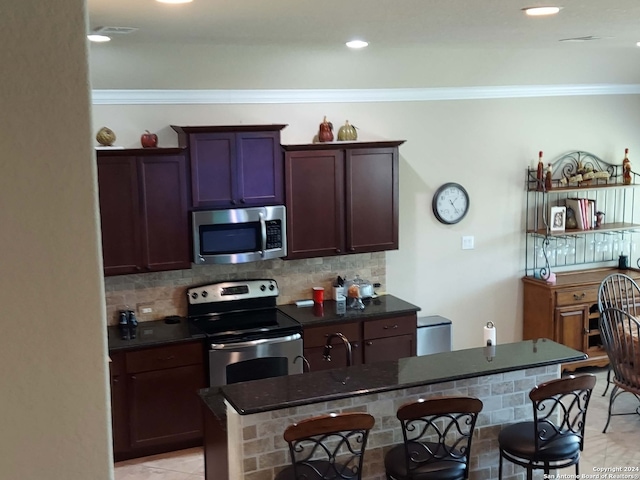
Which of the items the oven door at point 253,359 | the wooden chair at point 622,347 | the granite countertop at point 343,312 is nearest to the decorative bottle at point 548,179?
the wooden chair at point 622,347

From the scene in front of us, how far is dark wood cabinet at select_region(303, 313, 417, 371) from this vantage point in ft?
17.3

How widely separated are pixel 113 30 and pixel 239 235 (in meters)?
1.94

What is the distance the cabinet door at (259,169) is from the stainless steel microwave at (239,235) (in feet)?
0.29

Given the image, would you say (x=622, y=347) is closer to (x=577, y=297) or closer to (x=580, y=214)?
(x=577, y=297)

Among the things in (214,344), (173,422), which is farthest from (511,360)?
(173,422)

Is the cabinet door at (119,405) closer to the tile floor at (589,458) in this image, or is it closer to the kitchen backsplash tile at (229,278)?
the tile floor at (589,458)

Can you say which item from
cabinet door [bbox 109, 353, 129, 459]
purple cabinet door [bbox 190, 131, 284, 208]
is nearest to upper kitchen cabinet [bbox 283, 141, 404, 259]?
purple cabinet door [bbox 190, 131, 284, 208]

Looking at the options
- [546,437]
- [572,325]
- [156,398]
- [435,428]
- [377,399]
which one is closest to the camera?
[435,428]

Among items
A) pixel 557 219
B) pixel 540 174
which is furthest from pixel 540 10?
pixel 557 219

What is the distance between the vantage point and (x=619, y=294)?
6.33 metres

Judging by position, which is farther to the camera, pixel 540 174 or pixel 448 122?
pixel 540 174

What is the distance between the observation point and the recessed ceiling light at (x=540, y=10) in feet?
10.3

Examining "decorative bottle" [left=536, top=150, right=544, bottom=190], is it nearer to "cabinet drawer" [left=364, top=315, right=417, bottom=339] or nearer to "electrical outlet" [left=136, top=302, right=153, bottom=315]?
"cabinet drawer" [left=364, top=315, right=417, bottom=339]

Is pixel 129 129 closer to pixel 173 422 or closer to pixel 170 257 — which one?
pixel 170 257
